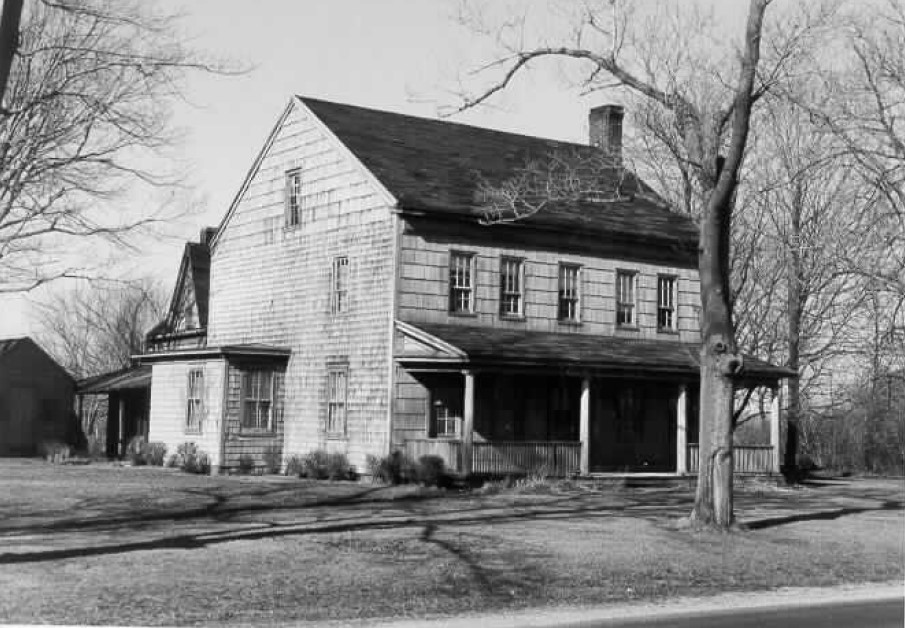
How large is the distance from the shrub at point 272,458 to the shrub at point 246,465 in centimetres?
48

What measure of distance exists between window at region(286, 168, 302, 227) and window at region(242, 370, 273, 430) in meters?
4.44

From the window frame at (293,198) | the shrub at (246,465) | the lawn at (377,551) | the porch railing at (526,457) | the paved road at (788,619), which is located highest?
the window frame at (293,198)

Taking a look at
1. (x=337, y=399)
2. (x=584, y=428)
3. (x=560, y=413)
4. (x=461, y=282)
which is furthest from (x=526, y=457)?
(x=337, y=399)

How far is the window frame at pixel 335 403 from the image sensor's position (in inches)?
1267

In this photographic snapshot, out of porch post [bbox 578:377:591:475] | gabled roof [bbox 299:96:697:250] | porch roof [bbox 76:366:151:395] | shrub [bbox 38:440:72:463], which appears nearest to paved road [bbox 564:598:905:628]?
porch post [bbox 578:377:591:475]

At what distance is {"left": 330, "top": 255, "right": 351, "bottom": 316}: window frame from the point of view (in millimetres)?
32750

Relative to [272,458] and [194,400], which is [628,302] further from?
[194,400]

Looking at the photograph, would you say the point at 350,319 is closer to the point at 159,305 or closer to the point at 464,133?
the point at 464,133

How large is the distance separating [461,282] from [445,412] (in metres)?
3.43

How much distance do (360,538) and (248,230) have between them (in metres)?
20.6

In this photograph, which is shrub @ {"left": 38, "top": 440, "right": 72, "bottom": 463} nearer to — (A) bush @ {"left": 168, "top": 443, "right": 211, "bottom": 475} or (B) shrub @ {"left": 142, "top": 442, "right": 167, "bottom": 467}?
(B) shrub @ {"left": 142, "top": 442, "right": 167, "bottom": 467}

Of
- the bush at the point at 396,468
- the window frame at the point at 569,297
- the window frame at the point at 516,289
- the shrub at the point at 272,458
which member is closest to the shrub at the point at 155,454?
the shrub at the point at 272,458

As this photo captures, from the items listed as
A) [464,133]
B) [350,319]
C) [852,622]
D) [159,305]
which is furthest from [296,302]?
[159,305]

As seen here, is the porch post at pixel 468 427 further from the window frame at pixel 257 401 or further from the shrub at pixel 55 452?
the shrub at pixel 55 452
